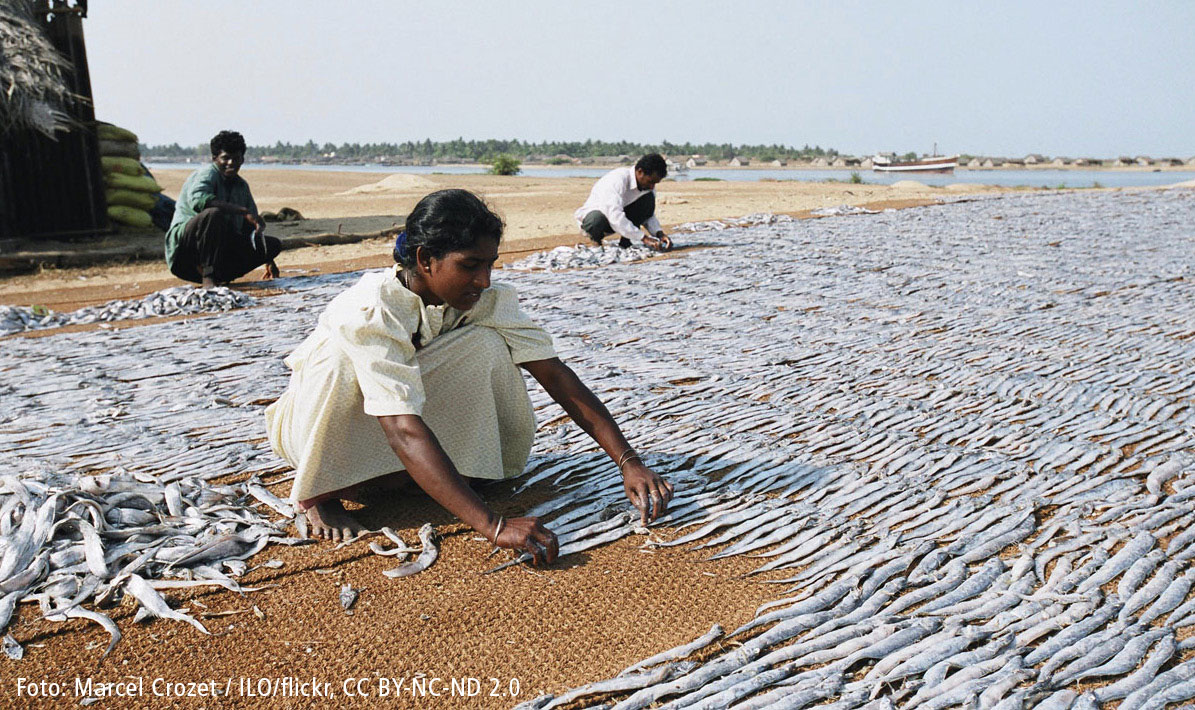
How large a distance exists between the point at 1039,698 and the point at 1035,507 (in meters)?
0.78

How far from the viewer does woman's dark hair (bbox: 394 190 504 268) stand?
1.97 m

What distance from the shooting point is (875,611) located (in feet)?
5.97

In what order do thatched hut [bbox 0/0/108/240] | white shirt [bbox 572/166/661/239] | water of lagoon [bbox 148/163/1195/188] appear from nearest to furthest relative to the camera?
white shirt [bbox 572/166/661/239] < thatched hut [bbox 0/0/108/240] < water of lagoon [bbox 148/163/1195/188]

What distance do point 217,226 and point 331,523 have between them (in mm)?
4082

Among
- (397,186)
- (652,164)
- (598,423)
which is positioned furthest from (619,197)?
(397,186)

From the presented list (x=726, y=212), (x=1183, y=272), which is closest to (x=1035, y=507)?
(x=1183, y=272)

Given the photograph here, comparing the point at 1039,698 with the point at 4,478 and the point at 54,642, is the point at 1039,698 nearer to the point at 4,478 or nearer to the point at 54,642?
the point at 54,642

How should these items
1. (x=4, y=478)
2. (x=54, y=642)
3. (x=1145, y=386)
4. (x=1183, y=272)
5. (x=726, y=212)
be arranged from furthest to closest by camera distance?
(x=726, y=212) < (x=1183, y=272) < (x=1145, y=386) < (x=4, y=478) < (x=54, y=642)

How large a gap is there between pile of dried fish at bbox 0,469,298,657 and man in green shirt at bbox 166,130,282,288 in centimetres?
367

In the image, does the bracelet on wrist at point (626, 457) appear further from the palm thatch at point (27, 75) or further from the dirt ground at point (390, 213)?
the palm thatch at point (27, 75)

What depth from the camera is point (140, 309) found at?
5094mm

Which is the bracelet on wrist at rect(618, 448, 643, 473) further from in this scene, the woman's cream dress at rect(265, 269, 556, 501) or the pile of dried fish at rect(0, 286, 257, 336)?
the pile of dried fish at rect(0, 286, 257, 336)

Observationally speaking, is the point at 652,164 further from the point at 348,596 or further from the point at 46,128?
the point at 46,128

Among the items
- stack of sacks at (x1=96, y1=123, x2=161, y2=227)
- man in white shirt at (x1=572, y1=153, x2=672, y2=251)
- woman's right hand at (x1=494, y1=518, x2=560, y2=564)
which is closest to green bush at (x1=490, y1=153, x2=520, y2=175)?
stack of sacks at (x1=96, y1=123, x2=161, y2=227)
